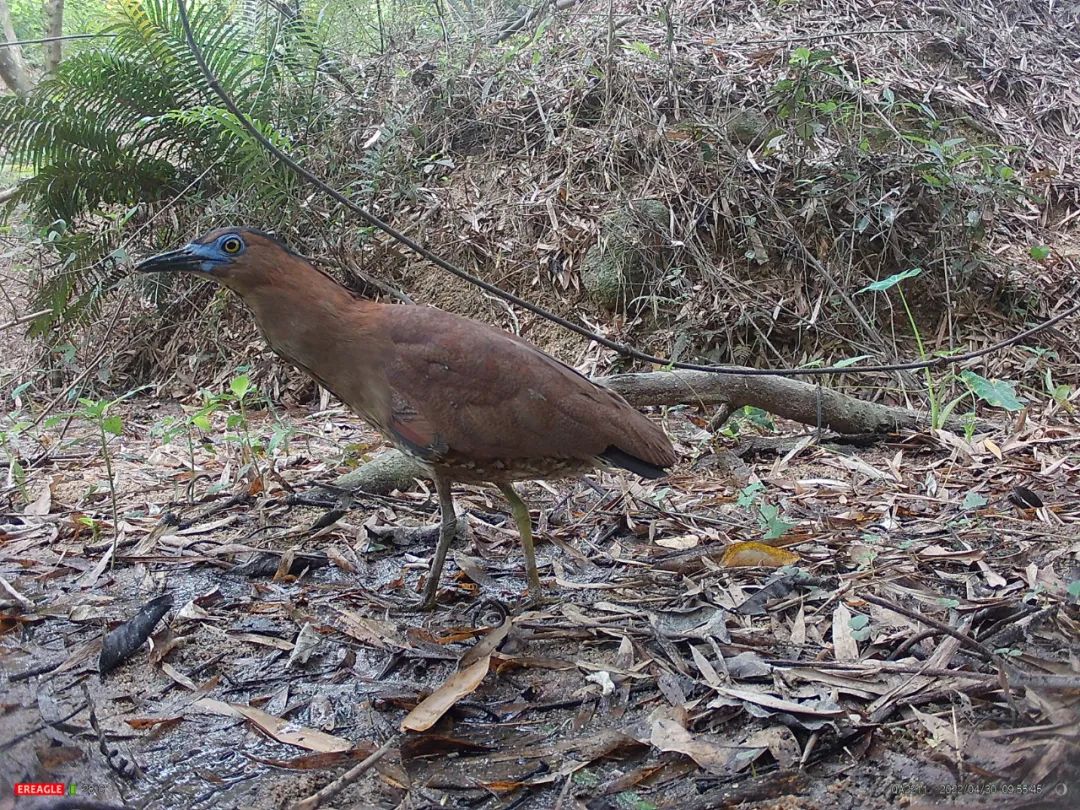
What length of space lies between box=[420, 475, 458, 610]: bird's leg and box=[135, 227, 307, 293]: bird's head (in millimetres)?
1019

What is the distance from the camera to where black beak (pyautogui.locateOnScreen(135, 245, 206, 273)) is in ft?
10.1

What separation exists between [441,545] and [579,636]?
2.34 ft

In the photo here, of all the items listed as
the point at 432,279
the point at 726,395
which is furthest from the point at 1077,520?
the point at 432,279

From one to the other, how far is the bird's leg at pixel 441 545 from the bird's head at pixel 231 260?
3.34 feet

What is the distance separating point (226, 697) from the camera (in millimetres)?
2553

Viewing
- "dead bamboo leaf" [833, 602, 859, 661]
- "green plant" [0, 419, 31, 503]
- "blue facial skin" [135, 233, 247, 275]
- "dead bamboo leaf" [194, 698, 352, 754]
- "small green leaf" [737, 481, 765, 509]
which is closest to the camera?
"dead bamboo leaf" [194, 698, 352, 754]

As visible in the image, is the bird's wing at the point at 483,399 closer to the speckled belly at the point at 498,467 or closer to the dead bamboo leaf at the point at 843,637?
the speckled belly at the point at 498,467

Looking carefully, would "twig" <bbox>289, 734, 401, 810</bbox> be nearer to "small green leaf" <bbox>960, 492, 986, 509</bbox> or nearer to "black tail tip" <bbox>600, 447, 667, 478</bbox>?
"black tail tip" <bbox>600, 447, 667, 478</bbox>

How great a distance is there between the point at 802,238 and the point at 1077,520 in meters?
3.14

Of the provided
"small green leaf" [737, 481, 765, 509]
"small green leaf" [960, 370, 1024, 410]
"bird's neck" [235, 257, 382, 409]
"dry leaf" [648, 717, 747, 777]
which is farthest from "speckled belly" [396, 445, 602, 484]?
"small green leaf" [960, 370, 1024, 410]

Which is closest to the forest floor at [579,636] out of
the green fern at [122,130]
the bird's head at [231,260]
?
the bird's head at [231,260]

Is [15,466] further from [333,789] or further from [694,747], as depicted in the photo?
[694,747]

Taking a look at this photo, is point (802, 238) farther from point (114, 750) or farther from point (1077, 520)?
point (114, 750)

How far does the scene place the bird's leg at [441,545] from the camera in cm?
324
